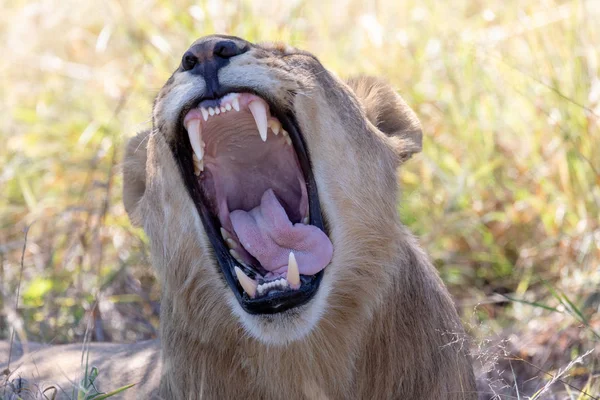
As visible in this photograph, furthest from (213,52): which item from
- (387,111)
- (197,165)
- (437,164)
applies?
(437,164)

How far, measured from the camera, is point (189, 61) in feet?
9.74

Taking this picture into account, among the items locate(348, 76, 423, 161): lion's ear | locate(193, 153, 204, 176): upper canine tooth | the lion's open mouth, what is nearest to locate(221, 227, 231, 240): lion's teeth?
the lion's open mouth

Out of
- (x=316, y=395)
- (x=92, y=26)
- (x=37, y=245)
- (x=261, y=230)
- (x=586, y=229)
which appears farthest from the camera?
(x=92, y=26)

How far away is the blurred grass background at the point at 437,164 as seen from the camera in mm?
4781

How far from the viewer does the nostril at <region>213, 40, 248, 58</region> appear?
2.91 meters

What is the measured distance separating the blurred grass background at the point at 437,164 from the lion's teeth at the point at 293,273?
1346 mm

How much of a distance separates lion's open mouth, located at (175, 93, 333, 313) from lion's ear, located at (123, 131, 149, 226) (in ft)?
1.23

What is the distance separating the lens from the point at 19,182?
6.05 meters

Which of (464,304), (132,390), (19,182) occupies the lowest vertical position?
(464,304)

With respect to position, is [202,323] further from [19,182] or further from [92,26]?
[92,26]

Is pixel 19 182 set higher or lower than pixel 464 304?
higher

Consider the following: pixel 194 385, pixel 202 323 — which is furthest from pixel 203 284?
pixel 194 385

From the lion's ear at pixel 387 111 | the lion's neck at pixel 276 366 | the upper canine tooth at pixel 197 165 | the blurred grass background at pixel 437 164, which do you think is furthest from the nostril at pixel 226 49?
the blurred grass background at pixel 437 164

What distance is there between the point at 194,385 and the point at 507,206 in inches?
105
